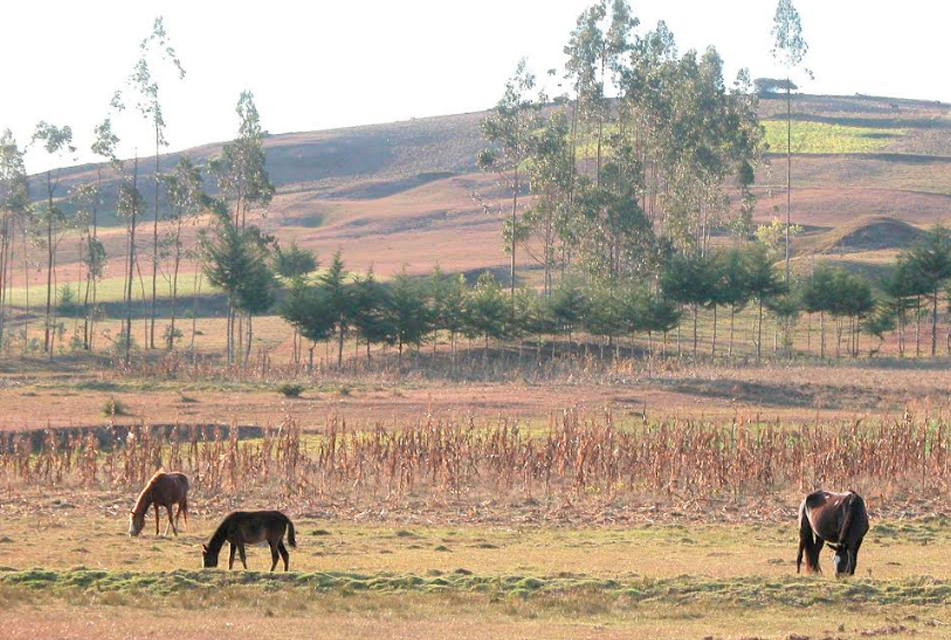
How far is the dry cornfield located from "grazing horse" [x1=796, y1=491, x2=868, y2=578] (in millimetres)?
8647

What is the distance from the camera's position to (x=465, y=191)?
557 feet

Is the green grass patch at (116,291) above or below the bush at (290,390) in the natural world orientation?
above

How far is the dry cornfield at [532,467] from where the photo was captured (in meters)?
27.8

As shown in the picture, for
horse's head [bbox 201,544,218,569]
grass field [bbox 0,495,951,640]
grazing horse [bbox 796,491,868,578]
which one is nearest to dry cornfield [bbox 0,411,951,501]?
grass field [bbox 0,495,951,640]

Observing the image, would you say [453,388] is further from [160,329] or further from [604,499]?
[160,329]

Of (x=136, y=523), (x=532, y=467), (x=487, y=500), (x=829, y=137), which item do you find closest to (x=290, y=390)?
(x=532, y=467)

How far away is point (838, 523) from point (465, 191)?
152872 millimetres

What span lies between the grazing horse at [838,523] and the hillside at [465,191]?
9381 cm

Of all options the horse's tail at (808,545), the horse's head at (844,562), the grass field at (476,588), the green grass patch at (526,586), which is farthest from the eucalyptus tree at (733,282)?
the green grass patch at (526,586)

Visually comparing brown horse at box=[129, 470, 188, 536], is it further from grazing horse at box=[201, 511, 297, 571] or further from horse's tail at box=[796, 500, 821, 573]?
horse's tail at box=[796, 500, 821, 573]

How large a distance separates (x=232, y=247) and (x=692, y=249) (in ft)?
108

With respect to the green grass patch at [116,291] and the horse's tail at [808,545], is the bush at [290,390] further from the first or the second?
the green grass patch at [116,291]

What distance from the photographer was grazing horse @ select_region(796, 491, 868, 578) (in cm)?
1805

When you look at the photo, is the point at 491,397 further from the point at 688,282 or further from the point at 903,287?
the point at 903,287
